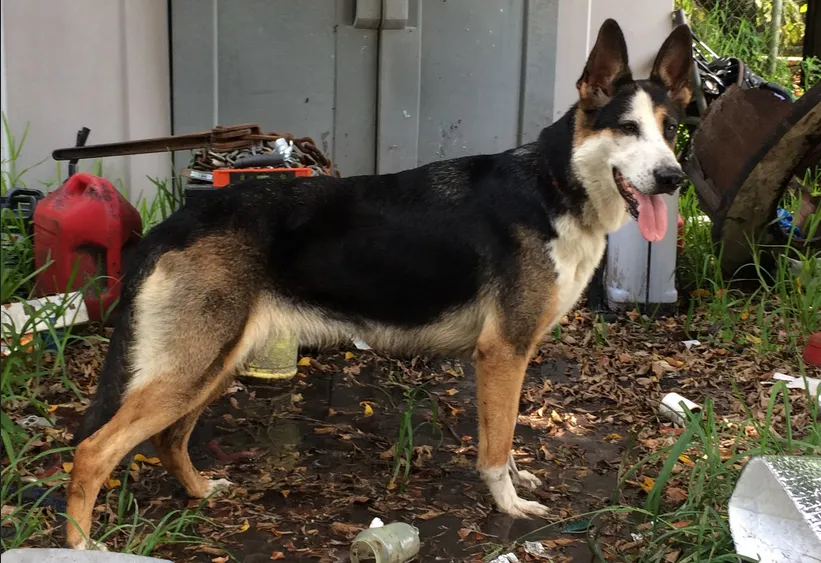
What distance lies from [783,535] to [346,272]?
1636 millimetres

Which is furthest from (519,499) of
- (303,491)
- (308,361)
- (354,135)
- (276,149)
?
(354,135)

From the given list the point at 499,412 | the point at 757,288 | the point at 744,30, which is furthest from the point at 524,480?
the point at 744,30

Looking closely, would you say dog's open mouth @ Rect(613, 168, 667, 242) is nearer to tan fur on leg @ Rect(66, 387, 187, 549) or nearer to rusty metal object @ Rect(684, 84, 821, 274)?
tan fur on leg @ Rect(66, 387, 187, 549)

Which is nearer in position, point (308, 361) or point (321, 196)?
point (321, 196)

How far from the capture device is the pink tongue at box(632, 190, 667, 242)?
282cm

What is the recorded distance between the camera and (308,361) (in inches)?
178

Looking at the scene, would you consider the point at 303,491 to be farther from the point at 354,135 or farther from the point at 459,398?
the point at 354,135

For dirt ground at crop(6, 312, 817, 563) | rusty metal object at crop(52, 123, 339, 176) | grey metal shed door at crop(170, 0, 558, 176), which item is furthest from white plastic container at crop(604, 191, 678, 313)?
rusty metal object at crop(52, 123, 339, 176)

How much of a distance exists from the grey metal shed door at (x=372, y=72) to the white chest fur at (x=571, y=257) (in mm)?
2459

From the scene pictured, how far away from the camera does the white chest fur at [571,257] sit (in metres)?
2.94

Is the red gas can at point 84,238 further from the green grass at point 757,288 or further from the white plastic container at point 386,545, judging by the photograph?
the green grass at point 757,288

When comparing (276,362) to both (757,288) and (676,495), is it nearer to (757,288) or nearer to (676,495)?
(676,495)

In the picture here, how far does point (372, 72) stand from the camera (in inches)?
204

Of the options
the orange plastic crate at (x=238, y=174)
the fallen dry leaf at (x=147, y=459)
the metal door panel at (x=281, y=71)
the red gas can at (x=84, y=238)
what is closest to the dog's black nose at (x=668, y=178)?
the orange plastic crate at (x=238, y=174)
